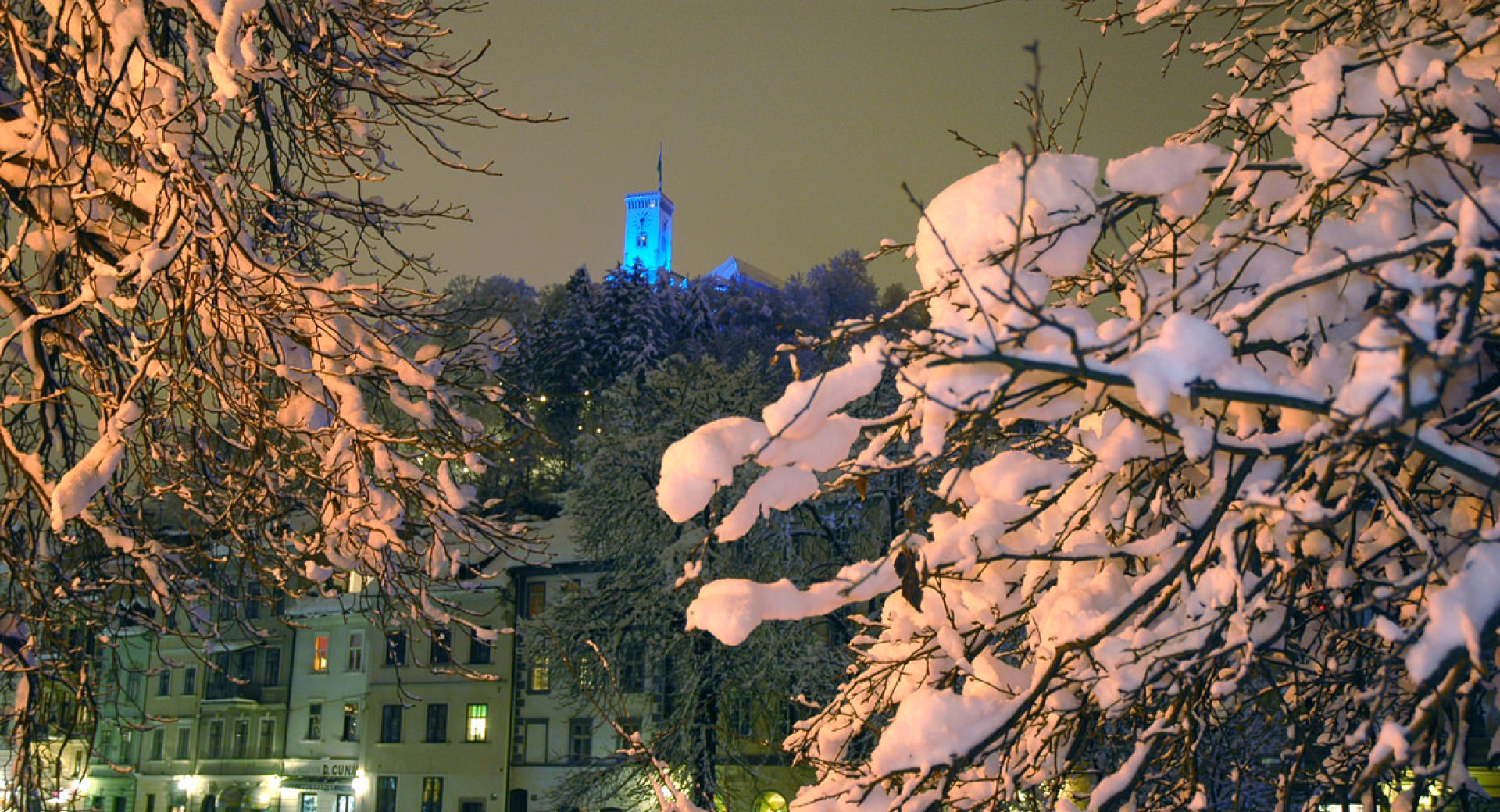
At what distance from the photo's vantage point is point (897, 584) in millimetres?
3148

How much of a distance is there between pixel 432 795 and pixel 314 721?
18.7 feet

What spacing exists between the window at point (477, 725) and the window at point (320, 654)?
6.27 metres

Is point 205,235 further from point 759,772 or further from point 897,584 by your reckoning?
point 759,772

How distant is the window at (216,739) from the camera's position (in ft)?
124

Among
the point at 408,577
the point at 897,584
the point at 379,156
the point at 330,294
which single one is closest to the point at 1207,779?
the point at 897,584

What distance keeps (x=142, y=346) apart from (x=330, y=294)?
79cm

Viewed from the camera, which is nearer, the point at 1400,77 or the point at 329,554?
the point at 1400,77

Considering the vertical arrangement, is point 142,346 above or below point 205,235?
below

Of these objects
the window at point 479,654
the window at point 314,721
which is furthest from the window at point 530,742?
the window at point 314,721

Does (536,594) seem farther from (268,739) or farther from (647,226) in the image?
(647,226)

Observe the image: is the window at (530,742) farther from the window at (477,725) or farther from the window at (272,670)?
the window at (272,670)

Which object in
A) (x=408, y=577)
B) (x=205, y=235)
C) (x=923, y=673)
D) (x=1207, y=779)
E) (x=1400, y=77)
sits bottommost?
(x=1207, y=779)

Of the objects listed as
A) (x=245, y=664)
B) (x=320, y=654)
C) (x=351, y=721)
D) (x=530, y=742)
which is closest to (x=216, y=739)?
(x=245, y=664)

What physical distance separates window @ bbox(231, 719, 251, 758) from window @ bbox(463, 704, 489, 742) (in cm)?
974
